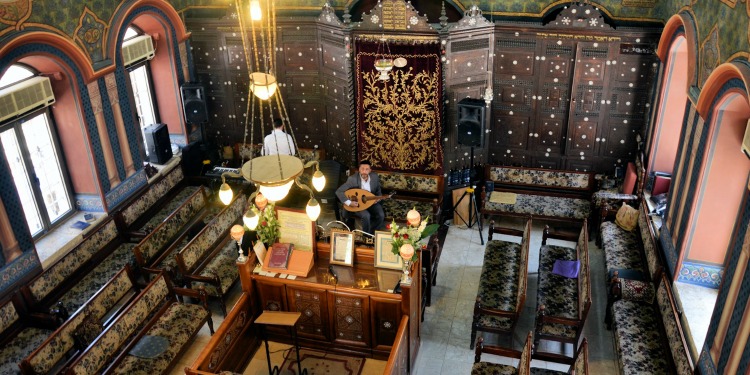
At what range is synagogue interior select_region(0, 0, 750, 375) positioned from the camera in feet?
21.9

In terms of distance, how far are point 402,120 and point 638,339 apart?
4.78 m

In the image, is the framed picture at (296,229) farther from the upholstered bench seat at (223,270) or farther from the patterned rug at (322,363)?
the upholstered bench seat at (223,270)

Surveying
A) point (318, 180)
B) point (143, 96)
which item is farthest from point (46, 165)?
point (318, 180)

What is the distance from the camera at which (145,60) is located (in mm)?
10148

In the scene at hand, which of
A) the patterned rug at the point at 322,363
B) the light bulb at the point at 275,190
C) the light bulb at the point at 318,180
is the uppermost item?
the light bulb at the point at 275,190

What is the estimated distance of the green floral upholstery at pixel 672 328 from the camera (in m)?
6.12

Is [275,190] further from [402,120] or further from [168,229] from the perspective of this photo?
[402,120]

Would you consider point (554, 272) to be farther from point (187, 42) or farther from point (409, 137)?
point (187, 42)

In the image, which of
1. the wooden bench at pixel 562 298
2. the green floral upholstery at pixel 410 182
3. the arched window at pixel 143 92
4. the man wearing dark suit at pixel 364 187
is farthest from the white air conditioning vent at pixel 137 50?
the wooden bench at pixel 562 298

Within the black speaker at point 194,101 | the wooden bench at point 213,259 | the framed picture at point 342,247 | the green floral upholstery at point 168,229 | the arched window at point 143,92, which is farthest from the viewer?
the black speaker at point 194,101

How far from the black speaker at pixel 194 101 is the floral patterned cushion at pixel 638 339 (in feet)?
23.4

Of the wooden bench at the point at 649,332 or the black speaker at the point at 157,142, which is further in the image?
the black speaker at the point at 157,142

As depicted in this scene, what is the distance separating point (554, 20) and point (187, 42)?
616cm

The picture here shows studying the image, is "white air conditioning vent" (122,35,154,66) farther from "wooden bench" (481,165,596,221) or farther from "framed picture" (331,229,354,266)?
"wooden bench" (481,165,596,221)
